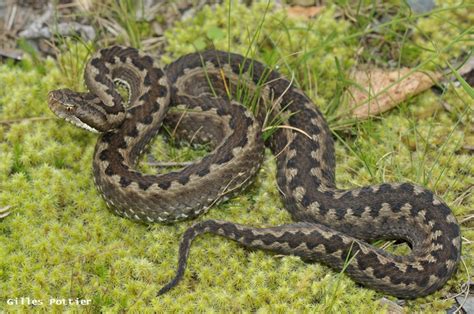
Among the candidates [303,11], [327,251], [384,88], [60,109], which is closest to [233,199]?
[327,251]

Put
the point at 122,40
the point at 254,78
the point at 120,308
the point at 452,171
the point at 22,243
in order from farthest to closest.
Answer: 1. the point at 122,40
2. the point at 254,78
3. the point at 452,171
4. the point at 22,243
5. the point at 120,308

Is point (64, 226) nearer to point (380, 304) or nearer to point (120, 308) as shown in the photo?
point (120, 308)

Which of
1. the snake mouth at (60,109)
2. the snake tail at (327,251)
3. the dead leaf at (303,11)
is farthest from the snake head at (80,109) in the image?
the dead leaf at (303,11)

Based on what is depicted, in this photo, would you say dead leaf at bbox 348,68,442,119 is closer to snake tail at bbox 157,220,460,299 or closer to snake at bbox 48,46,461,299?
snake at bbox 48,46,461,299

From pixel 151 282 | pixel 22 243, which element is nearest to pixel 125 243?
pixel 151 282

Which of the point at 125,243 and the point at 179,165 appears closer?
the point at 125,243

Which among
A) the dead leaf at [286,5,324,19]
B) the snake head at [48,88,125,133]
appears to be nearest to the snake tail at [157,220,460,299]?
the snake head at [48,88,125,133]

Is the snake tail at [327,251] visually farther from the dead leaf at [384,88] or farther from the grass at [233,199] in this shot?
the dead leaf at [384,88]
